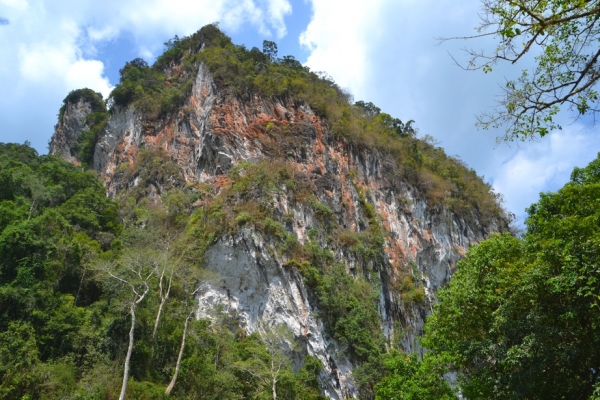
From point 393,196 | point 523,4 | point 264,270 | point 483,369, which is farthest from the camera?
point 393,196

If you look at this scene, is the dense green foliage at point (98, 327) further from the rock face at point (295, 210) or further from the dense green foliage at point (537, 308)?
the dense green foliage at point (537, 308)

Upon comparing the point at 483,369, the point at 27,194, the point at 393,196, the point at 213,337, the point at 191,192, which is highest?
the point at 393,196

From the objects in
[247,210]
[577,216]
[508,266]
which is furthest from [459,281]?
[247,210]

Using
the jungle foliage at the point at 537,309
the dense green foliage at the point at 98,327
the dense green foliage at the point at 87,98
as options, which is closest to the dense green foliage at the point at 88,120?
the dense green foliage at the point at 87,98

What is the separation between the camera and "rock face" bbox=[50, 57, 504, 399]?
2077 cm

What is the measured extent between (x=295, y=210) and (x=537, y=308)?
55.5 feet

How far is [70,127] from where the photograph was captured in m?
45.6

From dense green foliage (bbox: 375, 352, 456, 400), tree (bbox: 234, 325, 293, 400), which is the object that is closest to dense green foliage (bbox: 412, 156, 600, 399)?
dense green foliage (bbox: 375, 352, 456, 400)

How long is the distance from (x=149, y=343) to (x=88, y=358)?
6.19 ft

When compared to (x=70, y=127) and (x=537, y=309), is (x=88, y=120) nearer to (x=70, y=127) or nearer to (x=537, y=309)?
(x=70, y=127)

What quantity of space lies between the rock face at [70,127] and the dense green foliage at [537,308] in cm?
4318

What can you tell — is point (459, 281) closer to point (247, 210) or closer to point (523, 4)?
point (523, 4)

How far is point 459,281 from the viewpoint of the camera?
1067 centimetres

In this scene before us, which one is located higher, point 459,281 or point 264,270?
point 264,270
